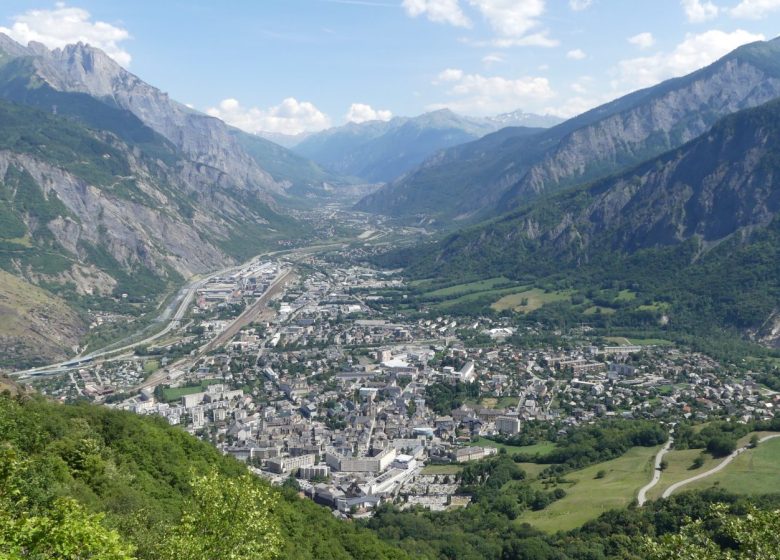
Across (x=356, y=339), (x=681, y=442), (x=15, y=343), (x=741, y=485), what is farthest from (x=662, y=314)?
(x=15, y=343)

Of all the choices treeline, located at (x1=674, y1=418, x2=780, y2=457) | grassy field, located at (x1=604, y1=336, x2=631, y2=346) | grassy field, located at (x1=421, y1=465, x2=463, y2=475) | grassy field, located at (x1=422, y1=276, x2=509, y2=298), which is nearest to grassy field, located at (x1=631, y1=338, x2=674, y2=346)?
grassy field, located at (x1=604, y1=336, x2=631, y2=346)

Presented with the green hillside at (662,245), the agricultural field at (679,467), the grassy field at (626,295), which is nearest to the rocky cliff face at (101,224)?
the green hillside at (662,245)

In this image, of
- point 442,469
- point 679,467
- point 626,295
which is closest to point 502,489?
point 442,469

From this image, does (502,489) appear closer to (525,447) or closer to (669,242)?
(525,447)

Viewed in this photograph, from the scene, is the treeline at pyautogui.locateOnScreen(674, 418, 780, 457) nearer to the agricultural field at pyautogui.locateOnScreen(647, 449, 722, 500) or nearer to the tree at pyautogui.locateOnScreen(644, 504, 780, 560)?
the agricultural field at pyautogui.locateOnScreen(647, 449, 722, 500)

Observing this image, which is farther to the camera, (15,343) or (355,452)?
(15,343)

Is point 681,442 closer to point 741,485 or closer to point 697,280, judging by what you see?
point 741,485

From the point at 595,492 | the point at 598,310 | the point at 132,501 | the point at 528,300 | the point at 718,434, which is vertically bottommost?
the point at 595,492
